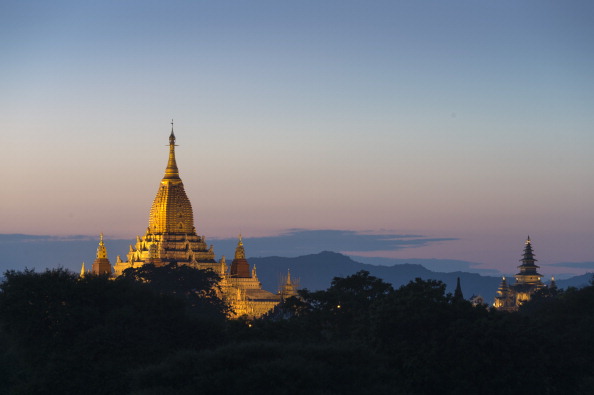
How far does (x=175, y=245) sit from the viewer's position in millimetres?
168500

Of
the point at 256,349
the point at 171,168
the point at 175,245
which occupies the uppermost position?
the point at 171,168

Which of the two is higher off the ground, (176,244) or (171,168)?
(171,168)

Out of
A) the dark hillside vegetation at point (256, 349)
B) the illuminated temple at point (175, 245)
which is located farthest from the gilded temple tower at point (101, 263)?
the dark hillside vegetation at point (256, 349)

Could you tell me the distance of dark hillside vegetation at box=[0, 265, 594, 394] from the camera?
182 ft

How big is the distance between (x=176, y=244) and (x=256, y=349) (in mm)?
112911

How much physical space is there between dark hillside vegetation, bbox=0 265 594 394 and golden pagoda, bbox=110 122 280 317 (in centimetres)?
9103

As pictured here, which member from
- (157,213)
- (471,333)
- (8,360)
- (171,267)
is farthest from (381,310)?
(157,213)

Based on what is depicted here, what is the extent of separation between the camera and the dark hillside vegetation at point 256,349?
5544 cm

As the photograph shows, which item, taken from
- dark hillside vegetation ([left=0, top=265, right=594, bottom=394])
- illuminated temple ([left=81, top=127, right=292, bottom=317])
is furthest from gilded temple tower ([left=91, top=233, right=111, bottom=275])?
dark hillside vegetation ([left=0, top=265, right=594, bottom=394])

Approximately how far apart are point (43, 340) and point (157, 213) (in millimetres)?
105508

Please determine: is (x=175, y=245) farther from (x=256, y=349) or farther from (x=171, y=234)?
(x=256, y=349)

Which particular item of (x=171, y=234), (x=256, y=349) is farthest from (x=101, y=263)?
(x=256, y=349)

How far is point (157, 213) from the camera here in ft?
562

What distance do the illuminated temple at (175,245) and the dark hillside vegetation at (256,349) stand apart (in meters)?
91.3
